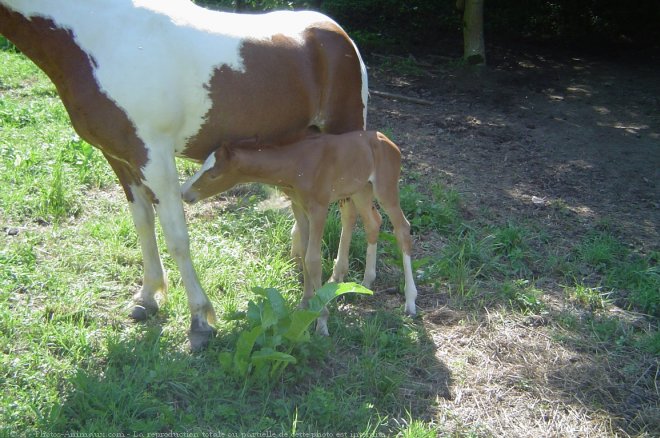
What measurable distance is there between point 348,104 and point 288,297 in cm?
126

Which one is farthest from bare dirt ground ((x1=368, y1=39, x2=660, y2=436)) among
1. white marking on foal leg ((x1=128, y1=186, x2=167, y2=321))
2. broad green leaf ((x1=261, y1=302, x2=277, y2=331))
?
white marking on foal leg ((x1=128, y1=186, x2=167, y2=321))

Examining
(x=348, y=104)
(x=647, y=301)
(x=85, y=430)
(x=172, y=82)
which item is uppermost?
(x=172, y=82)

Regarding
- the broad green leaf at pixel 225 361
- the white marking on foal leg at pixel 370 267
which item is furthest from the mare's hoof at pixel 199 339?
the white marking on foal leg at pixel 370 267

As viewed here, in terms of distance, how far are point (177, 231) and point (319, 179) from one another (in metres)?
0.83

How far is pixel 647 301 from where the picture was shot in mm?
4309

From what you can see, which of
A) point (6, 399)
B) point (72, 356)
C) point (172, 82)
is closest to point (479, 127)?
point (172, 82)

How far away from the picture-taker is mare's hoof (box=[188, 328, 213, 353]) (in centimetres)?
362

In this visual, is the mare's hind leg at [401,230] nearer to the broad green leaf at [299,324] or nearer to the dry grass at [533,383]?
the dry grass at [533,383]

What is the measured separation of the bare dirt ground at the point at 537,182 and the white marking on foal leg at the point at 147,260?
64.3 inches

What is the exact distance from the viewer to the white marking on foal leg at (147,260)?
12.6 ft

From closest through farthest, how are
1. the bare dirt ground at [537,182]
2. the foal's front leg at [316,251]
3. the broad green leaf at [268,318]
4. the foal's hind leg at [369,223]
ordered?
the broad green leaf at [268,318], the bare dirt ground at [537,182], the foal's front leg at [316,251], the foal's hind leg at [369,223]

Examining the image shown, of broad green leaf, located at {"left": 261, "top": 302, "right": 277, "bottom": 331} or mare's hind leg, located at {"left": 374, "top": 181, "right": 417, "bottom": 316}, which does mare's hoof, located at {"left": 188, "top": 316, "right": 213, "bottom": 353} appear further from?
mare's hind leg, located at {"left": 374, "top": 181, "right": 417, "bottom": 316}

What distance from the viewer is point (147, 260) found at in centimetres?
399

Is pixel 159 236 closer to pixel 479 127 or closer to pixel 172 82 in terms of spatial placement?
pixel 172 82
